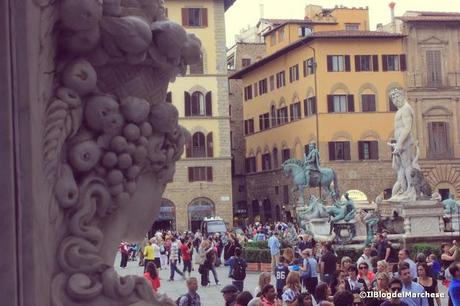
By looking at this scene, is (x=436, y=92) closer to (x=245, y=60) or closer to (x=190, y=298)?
(x=245, y=60)

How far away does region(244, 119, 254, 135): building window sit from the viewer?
59719mm

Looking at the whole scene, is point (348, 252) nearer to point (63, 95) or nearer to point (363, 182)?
point (63, 95)

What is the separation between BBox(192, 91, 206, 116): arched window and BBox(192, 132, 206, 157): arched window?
118cm

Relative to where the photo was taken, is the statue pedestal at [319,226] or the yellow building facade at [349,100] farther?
the yellow building facade at [349,100]

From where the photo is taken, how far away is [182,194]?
5006 centimetres

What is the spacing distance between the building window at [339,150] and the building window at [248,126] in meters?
9.74

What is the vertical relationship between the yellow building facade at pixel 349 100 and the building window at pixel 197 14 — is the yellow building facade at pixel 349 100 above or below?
below

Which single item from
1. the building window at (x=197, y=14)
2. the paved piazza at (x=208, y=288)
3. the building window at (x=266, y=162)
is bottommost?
the paved piazza at (x=208, y=288)

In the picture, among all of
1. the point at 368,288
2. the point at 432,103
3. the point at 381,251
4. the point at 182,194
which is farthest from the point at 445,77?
the point at 368,288

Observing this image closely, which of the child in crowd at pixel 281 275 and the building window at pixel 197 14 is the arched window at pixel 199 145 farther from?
the child in crowd at pixel 281 275

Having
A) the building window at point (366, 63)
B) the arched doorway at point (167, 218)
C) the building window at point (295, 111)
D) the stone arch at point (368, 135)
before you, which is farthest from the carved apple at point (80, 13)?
the building window at point (295, 111)

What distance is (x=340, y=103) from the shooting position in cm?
5122

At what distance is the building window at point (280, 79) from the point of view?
5488 cm

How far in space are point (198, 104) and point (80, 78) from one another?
49.2m
